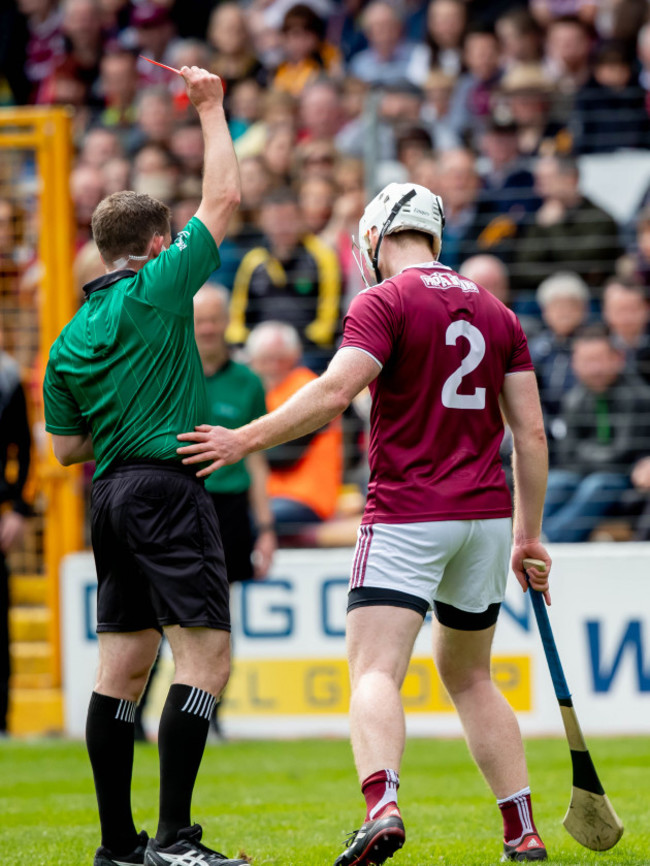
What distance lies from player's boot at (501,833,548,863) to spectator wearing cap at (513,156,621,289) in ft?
19.8

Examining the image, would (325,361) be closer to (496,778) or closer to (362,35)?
(362,35)

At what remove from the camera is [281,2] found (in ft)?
46.2

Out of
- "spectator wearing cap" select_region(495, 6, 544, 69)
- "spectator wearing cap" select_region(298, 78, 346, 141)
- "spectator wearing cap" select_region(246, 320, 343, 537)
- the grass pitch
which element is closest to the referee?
the grass pitch

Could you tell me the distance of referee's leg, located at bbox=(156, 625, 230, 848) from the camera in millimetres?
4277

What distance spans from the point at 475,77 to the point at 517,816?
848 cm

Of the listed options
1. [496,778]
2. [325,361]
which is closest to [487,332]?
[496,778]

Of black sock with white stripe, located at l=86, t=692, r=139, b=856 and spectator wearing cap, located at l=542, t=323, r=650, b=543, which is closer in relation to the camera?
black sock with white stripe, located at l=86, t=692, r=139, b=856

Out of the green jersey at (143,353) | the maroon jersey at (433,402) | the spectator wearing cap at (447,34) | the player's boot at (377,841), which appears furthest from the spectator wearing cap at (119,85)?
the player's boot at (377,841)

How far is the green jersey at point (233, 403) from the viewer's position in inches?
309

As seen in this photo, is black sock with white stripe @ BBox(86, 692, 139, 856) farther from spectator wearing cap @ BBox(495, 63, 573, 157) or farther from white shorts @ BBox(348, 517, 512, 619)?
spectator wearing cap @ BBox(495, 63, 573, 157)

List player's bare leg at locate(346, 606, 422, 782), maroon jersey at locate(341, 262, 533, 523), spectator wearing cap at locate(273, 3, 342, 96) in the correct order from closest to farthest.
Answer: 1. player's bare leg at locate(346, 606, 422, 782)
2. maroon jersey at locate(341, 262, 533, 523)
3. spectator wearing cap at locate(273, 3, 342, 96)

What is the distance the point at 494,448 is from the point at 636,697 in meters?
4.54

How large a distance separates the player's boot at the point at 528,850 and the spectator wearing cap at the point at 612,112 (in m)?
6.92

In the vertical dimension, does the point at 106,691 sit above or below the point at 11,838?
above
